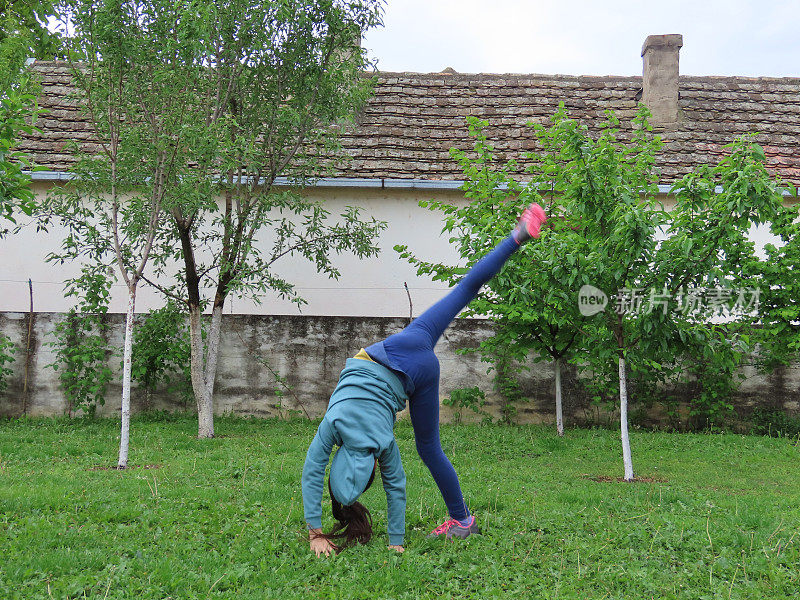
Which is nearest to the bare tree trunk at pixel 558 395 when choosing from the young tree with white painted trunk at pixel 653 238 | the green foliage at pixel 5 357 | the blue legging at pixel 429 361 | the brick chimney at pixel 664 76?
the young tree with white painted trunk at pixel 653 238

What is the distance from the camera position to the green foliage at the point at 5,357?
382 inches

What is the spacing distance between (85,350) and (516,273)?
6156 mm

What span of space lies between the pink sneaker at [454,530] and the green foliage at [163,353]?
5.99 metres

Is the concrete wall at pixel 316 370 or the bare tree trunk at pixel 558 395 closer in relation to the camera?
the bare tree trunk at pixel 558 395

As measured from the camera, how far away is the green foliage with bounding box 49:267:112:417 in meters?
9.57

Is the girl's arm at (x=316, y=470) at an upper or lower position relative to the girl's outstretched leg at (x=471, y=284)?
lower

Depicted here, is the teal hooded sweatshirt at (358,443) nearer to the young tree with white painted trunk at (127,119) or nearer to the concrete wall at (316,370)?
the young tree with white painted trunk at (127,119)

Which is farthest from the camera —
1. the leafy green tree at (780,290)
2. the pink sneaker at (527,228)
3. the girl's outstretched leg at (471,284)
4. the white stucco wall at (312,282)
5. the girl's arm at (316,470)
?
the white stucco wall at (312,282)

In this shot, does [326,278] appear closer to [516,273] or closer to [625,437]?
[516,273]

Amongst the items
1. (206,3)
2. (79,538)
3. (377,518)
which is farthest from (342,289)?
(79,538)

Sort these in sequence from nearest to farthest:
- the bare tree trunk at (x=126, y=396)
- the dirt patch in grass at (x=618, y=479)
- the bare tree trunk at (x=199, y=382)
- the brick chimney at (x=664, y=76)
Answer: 1. the dirt patch in grass at (x=618, y=479)
2. the bare tree trunk at (x=126, y=396)
3. the bare tree trunk at (x=199, y=382)
4. the brick chimney at (x=664, y=76)

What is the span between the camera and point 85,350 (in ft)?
31.5

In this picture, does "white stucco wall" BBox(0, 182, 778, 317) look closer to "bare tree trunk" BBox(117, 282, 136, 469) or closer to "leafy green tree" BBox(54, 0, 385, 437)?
"leafy green tree" BBox(54, 0, 385, 437)

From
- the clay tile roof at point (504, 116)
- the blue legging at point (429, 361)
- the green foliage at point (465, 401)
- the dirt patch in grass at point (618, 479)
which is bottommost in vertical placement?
the dirt patch in grass at point (618, 479)
